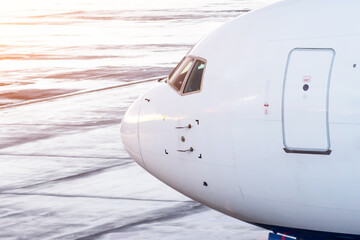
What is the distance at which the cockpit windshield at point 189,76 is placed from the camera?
12.6 m

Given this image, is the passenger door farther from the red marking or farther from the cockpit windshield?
the cockpit windshield

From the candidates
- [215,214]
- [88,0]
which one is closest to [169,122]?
[215,214]

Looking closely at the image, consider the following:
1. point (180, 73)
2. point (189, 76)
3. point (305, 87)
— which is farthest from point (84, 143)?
point (305, 87)

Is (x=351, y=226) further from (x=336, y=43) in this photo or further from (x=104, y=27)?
(x=104, y=27)

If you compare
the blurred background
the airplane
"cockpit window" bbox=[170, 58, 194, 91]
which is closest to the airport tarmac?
the blurred background

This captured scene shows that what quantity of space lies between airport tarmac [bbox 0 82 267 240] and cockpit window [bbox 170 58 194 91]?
10.6 ft

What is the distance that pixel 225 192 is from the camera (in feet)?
40.0

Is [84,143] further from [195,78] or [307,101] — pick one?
[307,101]

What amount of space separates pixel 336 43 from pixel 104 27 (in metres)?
50.7

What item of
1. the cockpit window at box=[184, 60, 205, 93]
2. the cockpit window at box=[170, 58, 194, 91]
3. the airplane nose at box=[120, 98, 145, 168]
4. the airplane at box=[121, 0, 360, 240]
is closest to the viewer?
the airplane at box=[121, 0, 360, 240]

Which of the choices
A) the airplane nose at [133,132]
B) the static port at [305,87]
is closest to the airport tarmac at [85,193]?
the airplane nose at [133,132]

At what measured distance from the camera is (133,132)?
1345 cm

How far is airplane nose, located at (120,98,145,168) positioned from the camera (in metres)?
13.4

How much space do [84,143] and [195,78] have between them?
1119cm
